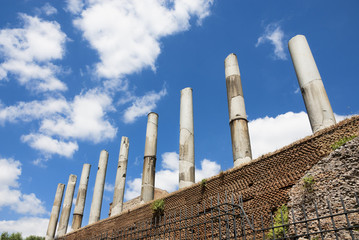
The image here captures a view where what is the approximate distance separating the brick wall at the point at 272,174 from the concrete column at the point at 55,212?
13.7 meters

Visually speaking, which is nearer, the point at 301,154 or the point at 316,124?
the point at 301,154

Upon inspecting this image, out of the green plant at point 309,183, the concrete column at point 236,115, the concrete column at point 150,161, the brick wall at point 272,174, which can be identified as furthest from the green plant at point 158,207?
the green plant at point 309,183

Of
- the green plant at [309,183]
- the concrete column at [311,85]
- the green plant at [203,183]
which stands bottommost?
the green plant at [309,183]

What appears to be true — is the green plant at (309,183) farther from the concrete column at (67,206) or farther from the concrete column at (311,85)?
the concrete column at (67,206)

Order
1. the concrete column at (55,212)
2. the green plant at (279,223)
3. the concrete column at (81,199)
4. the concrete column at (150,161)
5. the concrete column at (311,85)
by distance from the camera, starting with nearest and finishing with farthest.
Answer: the green plant at (279,223)
the concrete column at (311,85)
the concrete column at (150,161)
the concrete column at (81,199)
the concrete column at (55,212)

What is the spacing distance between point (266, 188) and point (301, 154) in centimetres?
107

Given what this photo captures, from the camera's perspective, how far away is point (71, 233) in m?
13.2

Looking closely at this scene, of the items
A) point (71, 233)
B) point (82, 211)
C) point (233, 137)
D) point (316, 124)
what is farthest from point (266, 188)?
point (82, 211)

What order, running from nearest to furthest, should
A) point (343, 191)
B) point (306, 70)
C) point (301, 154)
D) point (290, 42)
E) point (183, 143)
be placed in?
point (343, 191)
point (301, 154)
point (306, 70)
point (290, 42)
point (183, 143)

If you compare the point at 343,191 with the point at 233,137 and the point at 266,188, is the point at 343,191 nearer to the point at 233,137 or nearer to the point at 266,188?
the point at 266,188

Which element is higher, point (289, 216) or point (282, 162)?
point (282, 162)

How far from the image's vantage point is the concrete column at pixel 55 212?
18625mm

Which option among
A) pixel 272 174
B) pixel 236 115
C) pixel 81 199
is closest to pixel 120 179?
pixel 81 199

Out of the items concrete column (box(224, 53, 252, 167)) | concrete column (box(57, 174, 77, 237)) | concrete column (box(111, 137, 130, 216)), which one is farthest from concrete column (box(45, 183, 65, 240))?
concrete column (box(224, 53, 252, 167))
